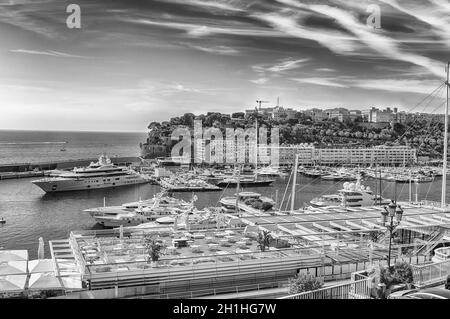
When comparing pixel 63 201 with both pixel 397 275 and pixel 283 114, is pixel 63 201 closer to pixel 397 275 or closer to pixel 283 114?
pixel 397 275

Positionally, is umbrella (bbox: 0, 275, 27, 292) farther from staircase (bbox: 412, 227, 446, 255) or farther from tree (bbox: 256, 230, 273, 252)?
staircase (bbox: 412, 227, 446, 255)

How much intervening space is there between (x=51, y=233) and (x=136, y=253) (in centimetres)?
698

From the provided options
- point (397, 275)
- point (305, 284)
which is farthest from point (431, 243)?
point (305, 284)

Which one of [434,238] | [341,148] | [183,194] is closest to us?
[434,238]

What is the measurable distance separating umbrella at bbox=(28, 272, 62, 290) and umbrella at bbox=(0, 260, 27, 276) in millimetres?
238

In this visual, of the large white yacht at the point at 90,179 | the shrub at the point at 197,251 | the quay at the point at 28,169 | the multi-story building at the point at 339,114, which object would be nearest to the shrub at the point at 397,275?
the shrub at the point at 197,251

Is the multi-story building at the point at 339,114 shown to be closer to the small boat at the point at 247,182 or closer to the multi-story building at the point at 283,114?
the multi-story building at the point at 283,114

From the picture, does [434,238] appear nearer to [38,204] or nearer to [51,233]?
[51,233]

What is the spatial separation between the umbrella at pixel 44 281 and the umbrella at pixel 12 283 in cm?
8

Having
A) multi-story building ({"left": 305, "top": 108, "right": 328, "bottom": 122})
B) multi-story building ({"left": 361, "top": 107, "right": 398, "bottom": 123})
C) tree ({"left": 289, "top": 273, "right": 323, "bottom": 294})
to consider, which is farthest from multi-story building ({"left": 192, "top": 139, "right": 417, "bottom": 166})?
tree ({"left": 289, "top": 273, "right": 323, "bottom": 294})

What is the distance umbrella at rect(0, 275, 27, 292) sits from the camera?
4621mm

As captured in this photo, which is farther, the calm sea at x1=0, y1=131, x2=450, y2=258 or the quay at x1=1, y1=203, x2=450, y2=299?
the calm sea at x1=0, y1=131, x2=450, y2=258

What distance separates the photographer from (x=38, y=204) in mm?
17016
